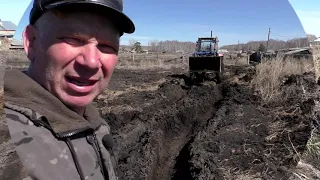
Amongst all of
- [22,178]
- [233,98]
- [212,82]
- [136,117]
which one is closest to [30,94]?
[22,178]

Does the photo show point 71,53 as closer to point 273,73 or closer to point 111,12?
point 111,12

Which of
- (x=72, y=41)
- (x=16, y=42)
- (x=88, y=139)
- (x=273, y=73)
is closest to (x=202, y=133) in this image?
(x=273, y=73)

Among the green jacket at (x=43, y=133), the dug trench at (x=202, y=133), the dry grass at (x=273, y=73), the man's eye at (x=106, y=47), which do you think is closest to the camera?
the green jacket at (x=43, y=133)

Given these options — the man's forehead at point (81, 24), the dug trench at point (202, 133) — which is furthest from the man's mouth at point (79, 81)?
the dug trench at point (202, 133)

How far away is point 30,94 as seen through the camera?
2.50 feet

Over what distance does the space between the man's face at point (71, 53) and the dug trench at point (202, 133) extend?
120 cm

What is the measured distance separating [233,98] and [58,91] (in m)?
8.90

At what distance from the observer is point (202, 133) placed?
241 inches

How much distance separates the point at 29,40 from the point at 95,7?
17 centimetres

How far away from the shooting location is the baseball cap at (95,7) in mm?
710

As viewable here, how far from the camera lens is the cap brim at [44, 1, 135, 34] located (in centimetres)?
71

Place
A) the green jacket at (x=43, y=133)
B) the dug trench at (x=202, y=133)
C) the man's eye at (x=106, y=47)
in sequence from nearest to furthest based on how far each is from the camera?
the green jacket at (x=43, y=133), the man's eye at (x=106, y=47), the dug trench at (x=202, y=133)

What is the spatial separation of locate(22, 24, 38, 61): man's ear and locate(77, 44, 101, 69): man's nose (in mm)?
121

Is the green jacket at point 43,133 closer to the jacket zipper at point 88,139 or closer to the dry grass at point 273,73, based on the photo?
the jacket zipper at point 88,139
